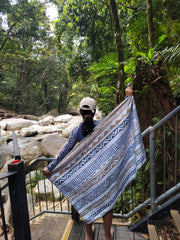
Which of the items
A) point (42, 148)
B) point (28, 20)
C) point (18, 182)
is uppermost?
point (28, 20)

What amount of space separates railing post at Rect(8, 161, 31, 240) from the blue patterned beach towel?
A: 604 mm

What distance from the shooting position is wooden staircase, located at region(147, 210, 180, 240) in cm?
238

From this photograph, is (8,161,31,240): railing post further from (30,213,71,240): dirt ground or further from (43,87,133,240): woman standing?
(30,213,71,240): dirt ground

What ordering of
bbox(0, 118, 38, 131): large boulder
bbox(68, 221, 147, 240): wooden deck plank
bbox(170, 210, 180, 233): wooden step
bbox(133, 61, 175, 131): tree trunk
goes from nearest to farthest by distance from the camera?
bbox(170, 210, 180, 233): wooden step, bbox(68, 221, 147, 240): wooden deck plank, bbox(133, 61, 175, 131): tree trunk, bbox(0, 118, 38, 131): large boulder

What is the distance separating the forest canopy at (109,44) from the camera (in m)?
3.02

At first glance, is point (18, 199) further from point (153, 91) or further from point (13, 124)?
point (13, 124)

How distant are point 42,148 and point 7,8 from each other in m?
12.5

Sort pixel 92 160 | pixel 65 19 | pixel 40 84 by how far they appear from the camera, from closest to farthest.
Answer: pixel 92 160 → pixel 65 19 → pixel 40 84

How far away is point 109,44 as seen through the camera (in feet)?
23.1

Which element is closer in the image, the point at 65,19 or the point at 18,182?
the point at 18,182

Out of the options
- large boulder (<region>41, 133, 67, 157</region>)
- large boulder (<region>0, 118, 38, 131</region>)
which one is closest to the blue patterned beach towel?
large boulder (<region>41, 133, 67, 157</region>)

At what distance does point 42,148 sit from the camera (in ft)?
29.1

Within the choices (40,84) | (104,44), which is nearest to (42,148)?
(104,44)

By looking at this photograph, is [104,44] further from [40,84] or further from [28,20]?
[40,84]
